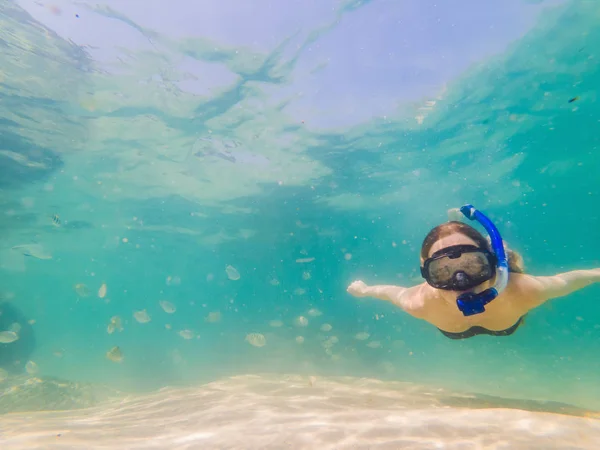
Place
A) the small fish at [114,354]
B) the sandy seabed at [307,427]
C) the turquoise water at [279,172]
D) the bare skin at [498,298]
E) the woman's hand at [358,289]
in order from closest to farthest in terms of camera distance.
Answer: the sandy seabed at [307,427]
the bare skin at [498,298]
the woman's hand at [358,289]
the small fish at [114,354]
the turquoise water at [279,172]

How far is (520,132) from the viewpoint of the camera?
2147 cm

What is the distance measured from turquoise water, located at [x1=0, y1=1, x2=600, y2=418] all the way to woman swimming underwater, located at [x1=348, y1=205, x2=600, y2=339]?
1163 cm

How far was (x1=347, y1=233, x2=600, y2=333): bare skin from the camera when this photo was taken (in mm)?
4430

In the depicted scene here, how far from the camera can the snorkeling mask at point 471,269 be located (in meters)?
3.76

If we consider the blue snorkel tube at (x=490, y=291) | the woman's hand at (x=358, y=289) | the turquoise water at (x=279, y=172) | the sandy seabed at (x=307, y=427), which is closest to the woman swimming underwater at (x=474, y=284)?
the blue snorkel tube at (x=490, y=291)

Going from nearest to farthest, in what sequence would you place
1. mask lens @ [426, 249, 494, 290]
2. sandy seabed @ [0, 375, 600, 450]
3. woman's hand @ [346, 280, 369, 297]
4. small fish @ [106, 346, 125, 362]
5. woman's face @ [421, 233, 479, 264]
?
sandy seabed @ [0, 375, 600, 450] < mask lens @ [426, 249, 494, 290] < woman's face @ [421, 233, 479, 264] < woman's hand @ [346, 280, 369, 297] < small fish @ [106, 346, 125, 362]

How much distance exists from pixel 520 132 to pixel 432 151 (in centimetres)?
517

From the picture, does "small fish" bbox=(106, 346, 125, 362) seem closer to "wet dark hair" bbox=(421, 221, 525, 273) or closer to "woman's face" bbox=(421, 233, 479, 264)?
"wet dark hair" bbox=(421, 221, 525, 273)

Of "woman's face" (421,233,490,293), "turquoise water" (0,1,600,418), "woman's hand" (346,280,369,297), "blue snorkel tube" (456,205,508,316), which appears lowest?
"blue snorkel tube" (456,205,508,316)

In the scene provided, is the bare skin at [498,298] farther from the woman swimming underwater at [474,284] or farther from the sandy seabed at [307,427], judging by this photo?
the sandy seabed at [307,427]

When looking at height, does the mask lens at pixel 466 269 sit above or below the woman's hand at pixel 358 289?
below

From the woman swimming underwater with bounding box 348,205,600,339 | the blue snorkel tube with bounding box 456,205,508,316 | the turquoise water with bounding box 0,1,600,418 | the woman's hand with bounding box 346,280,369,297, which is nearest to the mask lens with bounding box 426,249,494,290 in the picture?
the woman swimming underwater with bounding box 348,205,600,339

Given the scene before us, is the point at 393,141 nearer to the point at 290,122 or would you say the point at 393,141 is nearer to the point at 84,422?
the point at 290,122

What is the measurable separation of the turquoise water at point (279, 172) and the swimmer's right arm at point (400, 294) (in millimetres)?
10183
